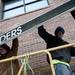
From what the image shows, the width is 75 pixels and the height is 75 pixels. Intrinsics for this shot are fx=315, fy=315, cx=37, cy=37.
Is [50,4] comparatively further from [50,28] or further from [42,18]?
[42,18]

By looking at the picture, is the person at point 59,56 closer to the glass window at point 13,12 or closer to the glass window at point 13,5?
the glass window at point 13,12

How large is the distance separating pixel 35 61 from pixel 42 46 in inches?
21.5

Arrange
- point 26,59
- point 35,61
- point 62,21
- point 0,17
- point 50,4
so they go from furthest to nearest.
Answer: point 0,17 → point 50,4 → point 62,21 → point 35,61 → point 26,59

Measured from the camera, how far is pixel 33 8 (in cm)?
1112

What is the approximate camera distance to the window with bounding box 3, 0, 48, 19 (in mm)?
11160

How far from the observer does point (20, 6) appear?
459 inches

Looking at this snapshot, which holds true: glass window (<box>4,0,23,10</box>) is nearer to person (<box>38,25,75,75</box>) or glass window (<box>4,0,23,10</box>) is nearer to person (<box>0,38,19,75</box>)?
person (<box>0,38,19,75</box>)

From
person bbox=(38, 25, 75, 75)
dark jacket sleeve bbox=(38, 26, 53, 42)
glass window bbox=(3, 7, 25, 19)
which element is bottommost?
person bbox=(38, 25, 75, 75)

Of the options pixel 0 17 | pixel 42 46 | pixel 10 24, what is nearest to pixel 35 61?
pixel 42 46

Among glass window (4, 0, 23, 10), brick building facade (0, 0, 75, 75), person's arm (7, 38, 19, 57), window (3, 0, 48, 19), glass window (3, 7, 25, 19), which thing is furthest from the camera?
glass window (4, 0, 23, 10)

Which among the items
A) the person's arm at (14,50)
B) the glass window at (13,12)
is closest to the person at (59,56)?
the person's arm at (14,50)

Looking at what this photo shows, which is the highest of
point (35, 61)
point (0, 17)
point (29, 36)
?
point (0, 17)

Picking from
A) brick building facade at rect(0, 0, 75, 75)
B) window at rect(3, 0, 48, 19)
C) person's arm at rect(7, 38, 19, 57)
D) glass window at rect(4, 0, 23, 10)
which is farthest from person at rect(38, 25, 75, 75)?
glass window at rect(4, 0, 23, 10)

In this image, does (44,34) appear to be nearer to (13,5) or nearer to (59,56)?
(59,56)
